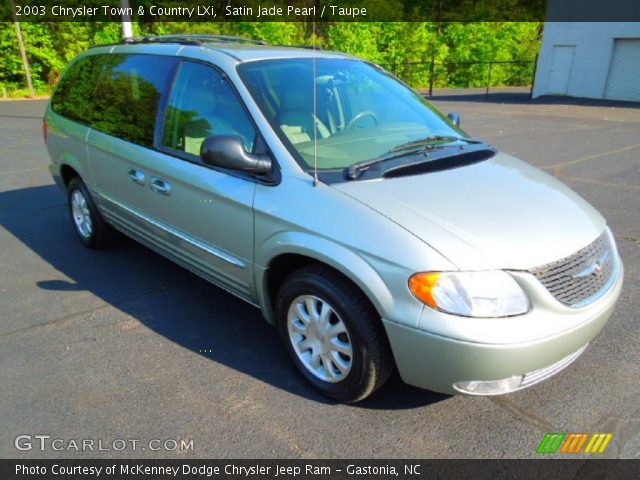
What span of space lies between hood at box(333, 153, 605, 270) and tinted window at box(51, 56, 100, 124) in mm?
3105

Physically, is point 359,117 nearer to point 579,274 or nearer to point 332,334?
point 332,334

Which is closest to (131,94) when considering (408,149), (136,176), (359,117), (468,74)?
(136,176)

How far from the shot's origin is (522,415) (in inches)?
102

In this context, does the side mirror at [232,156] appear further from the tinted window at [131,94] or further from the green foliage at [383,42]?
the green foliage at [383,42]

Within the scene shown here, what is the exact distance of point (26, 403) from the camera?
272 centimetres

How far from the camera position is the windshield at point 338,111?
9.49ft

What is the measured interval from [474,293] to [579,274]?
626 mm

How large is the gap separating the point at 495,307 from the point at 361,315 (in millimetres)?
619

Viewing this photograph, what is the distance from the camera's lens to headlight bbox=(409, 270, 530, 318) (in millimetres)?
2137

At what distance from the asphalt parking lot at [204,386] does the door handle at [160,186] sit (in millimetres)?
905

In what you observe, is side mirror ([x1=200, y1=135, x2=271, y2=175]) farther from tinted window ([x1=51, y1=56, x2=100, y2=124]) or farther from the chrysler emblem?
tinted window ([x1=51, y1=56, x2=100, y2=124])

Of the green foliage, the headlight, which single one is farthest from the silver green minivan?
the green foliage
